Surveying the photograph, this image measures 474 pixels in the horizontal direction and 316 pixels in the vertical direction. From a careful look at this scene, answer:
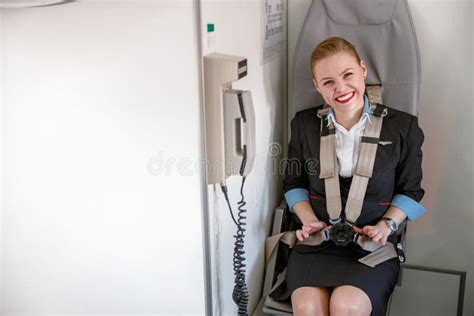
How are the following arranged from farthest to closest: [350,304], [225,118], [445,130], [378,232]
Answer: [445,130] → [378,232] → [350,304] → [225,118]

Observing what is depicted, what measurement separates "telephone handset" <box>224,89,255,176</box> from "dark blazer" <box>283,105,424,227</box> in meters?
0.43

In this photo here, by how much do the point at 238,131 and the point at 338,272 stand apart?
24.2 inches

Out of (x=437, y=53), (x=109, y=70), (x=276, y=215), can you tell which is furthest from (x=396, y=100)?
(x=109, y=70)

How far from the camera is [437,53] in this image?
7.19ft

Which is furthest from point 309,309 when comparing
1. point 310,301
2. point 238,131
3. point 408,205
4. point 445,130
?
point 445,130

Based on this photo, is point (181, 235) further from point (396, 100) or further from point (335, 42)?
point (396, 100)

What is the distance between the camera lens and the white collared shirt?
6.20ft

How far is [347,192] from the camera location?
1.93 m

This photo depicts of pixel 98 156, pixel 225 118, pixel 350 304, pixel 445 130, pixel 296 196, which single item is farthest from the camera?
pixel 445 130

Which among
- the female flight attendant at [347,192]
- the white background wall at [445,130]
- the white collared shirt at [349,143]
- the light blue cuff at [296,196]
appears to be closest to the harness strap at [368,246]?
the female flight attendant at [347,192]

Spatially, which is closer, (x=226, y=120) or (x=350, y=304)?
(x=226, y=120)

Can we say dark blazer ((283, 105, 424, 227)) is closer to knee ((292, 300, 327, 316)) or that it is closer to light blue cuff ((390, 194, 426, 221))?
light blue cuff ((390, 194, 426, 221))

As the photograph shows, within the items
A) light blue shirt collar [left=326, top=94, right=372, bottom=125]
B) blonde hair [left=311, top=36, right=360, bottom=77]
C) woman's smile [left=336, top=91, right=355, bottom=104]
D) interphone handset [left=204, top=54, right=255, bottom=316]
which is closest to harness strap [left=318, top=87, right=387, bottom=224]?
light blue shirt collar [left=326, top=94, right=372, bottom=125]

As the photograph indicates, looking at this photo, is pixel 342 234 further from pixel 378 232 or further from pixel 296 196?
pixel 296 196
